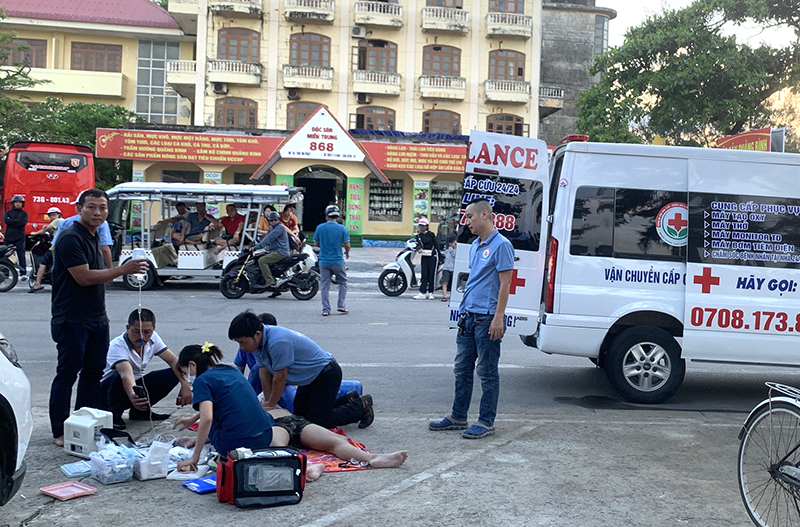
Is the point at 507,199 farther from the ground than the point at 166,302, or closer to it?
farther from the ground

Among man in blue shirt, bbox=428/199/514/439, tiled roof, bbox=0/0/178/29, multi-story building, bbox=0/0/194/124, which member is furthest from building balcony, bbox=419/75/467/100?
man in blue shirt, bbox=428/199/514/439

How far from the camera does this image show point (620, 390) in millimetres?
7637

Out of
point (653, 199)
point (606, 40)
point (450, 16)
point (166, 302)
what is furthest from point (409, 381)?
point (606, 40)

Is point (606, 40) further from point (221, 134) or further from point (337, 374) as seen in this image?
point (337, 374)

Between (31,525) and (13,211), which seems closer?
(31,525)

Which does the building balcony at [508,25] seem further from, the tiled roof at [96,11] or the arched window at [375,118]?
the tiled roof at [96,11]

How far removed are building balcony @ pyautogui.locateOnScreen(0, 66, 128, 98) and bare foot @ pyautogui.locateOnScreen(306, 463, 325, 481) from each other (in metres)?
40.8

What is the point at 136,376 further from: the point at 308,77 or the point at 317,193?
the point at 308,77

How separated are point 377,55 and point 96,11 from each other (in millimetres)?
16916

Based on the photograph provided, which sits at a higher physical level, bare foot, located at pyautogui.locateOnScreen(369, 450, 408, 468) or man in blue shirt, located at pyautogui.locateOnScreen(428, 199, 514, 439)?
man in blue shirt, located at pyautogui.locateOnScreen(428, 199, 514, 439)

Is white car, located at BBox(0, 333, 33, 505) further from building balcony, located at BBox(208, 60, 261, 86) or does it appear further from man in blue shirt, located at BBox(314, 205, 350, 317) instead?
building balcony, located at BBox(208, 60, 261, 86)

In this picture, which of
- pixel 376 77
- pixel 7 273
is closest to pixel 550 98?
pixel 376 77

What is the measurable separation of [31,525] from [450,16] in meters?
36.5

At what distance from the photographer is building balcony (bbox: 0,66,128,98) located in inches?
1631
